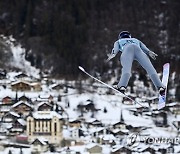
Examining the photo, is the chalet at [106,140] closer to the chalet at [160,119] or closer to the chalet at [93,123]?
the chalet at [93,123]

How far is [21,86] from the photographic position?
18.0 meters

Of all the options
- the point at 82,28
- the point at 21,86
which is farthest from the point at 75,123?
the point at 82,28

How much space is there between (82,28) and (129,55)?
72.9ft

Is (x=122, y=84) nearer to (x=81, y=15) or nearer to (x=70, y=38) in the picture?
(x=70, y=38)

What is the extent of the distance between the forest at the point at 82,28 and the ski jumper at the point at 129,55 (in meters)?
16.8

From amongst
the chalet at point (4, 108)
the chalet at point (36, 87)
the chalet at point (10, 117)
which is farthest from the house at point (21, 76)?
the chalet at point (10, 117)

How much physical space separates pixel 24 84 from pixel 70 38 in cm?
587

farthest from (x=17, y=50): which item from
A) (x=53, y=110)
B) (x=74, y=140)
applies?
(x=74, y=140)

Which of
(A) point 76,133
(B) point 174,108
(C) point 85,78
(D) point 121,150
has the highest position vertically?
(C) point 85,78

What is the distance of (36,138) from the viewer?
13.2 m

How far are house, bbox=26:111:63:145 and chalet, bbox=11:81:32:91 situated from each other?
10.8 feet

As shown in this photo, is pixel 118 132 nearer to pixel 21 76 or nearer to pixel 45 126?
pixel 45 126

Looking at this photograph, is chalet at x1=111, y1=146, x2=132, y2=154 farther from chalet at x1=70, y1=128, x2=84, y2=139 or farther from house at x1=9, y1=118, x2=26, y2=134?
house at x1=9, y1=118, x2=26, y2=134

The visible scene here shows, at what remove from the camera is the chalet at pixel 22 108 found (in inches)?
604
